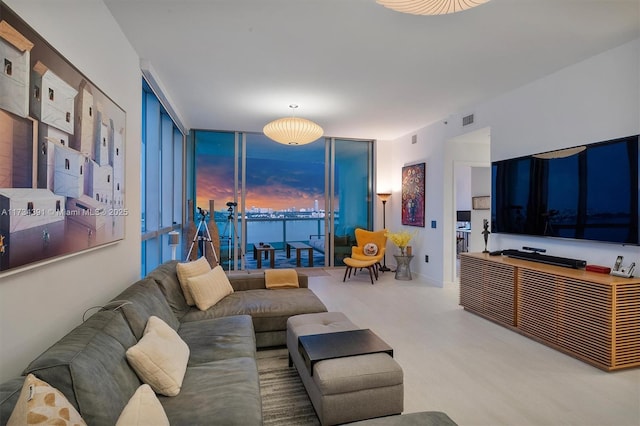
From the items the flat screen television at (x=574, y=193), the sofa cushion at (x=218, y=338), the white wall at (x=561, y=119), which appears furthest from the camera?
the white wall at (x=561, y=119)

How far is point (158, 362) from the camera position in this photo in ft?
5.05

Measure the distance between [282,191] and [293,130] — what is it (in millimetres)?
3422

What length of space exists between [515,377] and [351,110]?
3.87 meters

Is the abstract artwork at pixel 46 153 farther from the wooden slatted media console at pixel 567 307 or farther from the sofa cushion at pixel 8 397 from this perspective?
the wooden slatted media console at pixel 567 307

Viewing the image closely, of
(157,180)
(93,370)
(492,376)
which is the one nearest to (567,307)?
(492,376)

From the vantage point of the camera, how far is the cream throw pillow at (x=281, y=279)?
140 inches

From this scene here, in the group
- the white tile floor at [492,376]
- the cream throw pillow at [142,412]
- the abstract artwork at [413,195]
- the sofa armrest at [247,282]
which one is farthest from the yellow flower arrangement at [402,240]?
the cream throw pillow at [142,412]

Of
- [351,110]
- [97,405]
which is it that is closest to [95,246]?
[97,405]

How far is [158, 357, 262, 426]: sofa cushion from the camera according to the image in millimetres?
1361

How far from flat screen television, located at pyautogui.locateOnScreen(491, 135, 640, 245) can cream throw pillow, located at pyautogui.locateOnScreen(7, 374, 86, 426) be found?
388 cm

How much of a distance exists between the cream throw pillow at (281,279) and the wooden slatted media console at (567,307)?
2276 millimetres

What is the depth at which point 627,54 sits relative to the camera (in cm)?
286

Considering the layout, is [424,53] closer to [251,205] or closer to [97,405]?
[97,405]

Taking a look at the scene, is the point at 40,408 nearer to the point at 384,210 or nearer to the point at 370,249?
the point at 370,249
